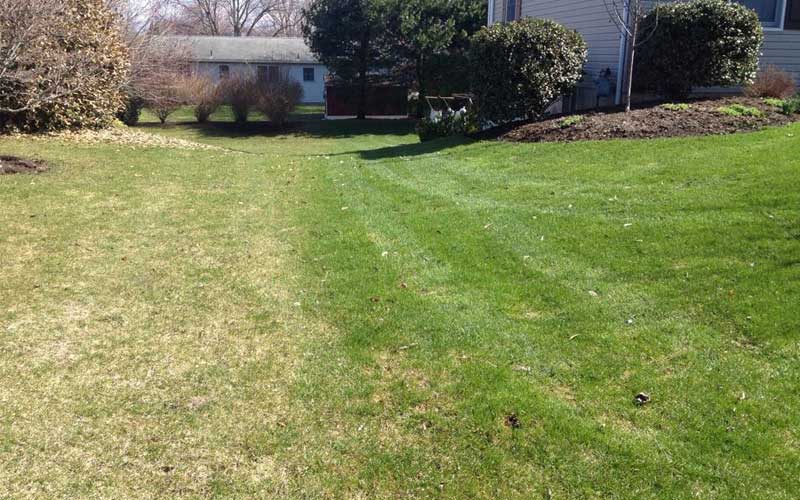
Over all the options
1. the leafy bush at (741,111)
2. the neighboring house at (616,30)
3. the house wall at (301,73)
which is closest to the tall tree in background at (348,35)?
the neighboring house at (616,30)

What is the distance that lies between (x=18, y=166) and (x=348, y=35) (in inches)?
808

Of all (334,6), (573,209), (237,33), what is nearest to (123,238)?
(573,209)

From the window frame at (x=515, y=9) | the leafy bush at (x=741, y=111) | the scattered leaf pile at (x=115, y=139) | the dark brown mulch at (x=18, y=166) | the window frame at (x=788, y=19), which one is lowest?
the dark brown mulch at (x=18, y=166)

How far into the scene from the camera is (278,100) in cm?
2950

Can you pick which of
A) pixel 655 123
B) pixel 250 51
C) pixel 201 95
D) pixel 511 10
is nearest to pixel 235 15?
pixel 250 51

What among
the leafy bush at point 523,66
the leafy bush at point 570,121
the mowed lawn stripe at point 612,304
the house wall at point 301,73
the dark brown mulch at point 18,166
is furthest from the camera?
the house wall at point 301,73

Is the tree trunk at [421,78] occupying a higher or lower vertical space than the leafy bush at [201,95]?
higher

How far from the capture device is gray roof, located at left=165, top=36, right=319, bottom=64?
42.6 meters

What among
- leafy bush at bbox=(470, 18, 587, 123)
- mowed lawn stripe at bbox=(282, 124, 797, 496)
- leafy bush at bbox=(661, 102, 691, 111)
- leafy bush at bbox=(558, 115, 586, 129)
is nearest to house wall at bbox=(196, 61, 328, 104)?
leafy bush at bbox=(470, 18, 587, 123)

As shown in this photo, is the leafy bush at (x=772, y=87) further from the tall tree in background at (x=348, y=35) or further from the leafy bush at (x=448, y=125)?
the tall tree in background at (x=348, y=35)

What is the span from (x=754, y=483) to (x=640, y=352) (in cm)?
128

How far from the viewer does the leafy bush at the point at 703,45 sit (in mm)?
12188

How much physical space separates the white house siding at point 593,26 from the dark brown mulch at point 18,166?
11955 mm

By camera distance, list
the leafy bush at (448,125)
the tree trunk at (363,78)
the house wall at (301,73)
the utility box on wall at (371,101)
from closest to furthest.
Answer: the leafy bush at (448,125), the tree trunk at (363,78), the utility box on wall at (371,101), the house wall at (301,73)
